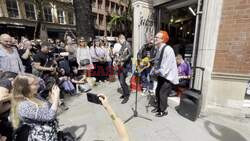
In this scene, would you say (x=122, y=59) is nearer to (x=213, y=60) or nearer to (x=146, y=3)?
(x=213, y=60)

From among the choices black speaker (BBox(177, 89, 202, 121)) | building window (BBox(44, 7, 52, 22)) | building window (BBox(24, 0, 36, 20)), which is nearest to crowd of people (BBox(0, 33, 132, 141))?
black speaker (BBox(177, 89, 202, 121))

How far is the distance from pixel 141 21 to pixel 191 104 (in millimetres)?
3285

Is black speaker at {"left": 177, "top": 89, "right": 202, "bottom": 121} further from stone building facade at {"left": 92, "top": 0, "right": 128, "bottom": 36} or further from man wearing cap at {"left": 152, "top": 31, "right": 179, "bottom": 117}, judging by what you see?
stone building facade at {"left": 92, "top": 0, "right": 128, "bottom": 36}

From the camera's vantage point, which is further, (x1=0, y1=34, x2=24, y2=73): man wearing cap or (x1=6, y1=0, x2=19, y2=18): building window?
(x1=6, y1=0, x2=19, y2=18): building window

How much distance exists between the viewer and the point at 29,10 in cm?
1805

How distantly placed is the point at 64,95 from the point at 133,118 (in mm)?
2364

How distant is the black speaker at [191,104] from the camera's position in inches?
116

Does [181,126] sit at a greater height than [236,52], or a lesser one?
lesser

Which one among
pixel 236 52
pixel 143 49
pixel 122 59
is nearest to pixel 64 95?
pixel 122 59

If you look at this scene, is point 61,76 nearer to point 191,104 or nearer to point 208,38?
point 191,104

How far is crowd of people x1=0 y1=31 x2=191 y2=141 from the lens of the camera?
5.05ft

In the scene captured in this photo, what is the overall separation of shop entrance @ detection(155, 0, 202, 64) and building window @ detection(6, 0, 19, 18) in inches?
689

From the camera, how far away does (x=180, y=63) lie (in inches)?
171

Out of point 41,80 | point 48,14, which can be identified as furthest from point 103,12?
point 41,80
